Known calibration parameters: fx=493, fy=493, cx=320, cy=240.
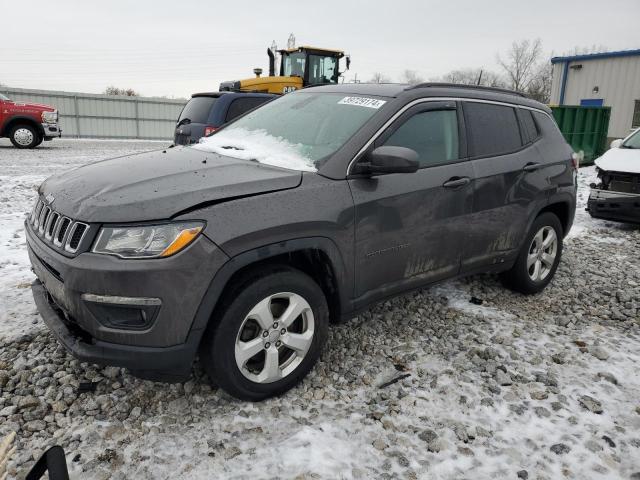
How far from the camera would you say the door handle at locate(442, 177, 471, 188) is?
11.2 ft

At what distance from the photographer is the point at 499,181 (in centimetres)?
381

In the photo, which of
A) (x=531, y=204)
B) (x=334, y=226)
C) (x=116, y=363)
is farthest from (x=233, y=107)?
(x=116, y=363)

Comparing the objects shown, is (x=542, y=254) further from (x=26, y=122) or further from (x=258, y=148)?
(x=26, y=122)

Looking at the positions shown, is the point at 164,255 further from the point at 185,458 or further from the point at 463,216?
the point at 463,216

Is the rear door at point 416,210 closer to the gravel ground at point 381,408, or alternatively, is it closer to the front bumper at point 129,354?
the gravel ground at point 381,408

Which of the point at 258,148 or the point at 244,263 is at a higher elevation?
the point at 258,148

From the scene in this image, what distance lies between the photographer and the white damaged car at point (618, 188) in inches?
274

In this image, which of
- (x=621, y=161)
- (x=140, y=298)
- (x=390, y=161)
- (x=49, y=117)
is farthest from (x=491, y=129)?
(x=49, y=117)

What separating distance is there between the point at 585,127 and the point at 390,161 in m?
14.6

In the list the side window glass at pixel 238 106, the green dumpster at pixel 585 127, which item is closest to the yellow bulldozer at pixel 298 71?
the side window glass at pixel 238 106

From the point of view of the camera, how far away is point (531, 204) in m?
4.15

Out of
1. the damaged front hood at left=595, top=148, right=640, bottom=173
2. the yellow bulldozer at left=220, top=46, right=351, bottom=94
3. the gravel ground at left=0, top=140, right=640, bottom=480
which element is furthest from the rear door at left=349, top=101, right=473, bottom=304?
the yellow bulldozer at left=220, top=46, right=351, bottom=94

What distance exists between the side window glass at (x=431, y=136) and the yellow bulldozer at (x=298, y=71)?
1029 centimetres

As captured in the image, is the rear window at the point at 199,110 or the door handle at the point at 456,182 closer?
the door handle at the point at 456,182
